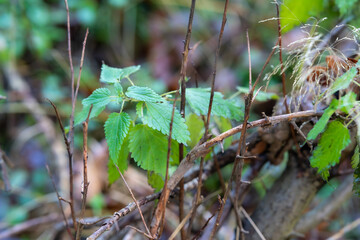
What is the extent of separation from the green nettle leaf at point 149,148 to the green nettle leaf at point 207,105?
0.10 m

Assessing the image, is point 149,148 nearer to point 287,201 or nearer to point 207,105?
point 207,105

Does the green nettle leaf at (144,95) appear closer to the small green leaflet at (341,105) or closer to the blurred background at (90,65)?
the small green leaflet at (341,105)

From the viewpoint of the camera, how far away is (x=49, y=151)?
202cm

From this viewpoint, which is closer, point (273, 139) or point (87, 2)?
point (273, 139)

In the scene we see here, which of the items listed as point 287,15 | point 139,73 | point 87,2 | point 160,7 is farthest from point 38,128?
point 287,15

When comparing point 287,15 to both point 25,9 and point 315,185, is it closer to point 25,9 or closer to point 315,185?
point 315,185

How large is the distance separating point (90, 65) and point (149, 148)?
200 centimetres

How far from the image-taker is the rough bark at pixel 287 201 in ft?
2.83

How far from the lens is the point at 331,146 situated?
0.60 meters

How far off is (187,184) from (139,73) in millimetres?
1682

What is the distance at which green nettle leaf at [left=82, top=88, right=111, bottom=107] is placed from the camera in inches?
24.4

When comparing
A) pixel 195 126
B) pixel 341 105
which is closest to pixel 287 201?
pixel 195 126

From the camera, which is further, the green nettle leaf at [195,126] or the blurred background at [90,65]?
the blurred background at [90,65]

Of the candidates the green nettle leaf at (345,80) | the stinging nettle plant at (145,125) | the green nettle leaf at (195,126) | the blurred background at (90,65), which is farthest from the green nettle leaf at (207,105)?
the blurred background at (90,65)
